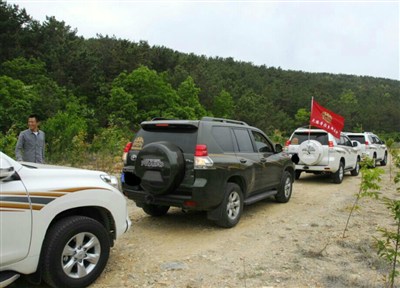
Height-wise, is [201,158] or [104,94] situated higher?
[104,94]

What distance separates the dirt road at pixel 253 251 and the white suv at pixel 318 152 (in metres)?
3.31

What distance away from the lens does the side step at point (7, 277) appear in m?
3.12

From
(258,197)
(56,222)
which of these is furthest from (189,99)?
(56,222)

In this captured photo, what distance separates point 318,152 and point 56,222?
8666 mm

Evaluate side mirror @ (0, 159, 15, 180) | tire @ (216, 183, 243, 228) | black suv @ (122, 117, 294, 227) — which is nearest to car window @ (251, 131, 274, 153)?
black suv @ (122, 117, 294, 227)

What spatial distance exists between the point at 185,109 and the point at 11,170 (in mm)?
→ 41097

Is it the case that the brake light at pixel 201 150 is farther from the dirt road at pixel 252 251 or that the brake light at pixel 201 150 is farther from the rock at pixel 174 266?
the rock at pixel 174 266

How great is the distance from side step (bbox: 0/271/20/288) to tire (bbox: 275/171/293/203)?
19.8 feet

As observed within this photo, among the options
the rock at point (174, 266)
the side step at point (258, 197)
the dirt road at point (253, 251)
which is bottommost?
the rock at point (174, 266)

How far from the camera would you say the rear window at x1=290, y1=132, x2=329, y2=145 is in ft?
36.7

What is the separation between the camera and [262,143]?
7582mm

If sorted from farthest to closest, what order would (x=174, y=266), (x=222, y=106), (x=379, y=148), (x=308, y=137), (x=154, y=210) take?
1. (x=222, y=106)
2. (x=379, y=148)
3. (x=308, y=137)
4. (x=154, y=210)
5. (x=174, y=266)

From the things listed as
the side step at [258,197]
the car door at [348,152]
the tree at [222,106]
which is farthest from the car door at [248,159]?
the tree at [222,106]

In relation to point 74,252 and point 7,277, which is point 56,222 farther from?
point 7,277
